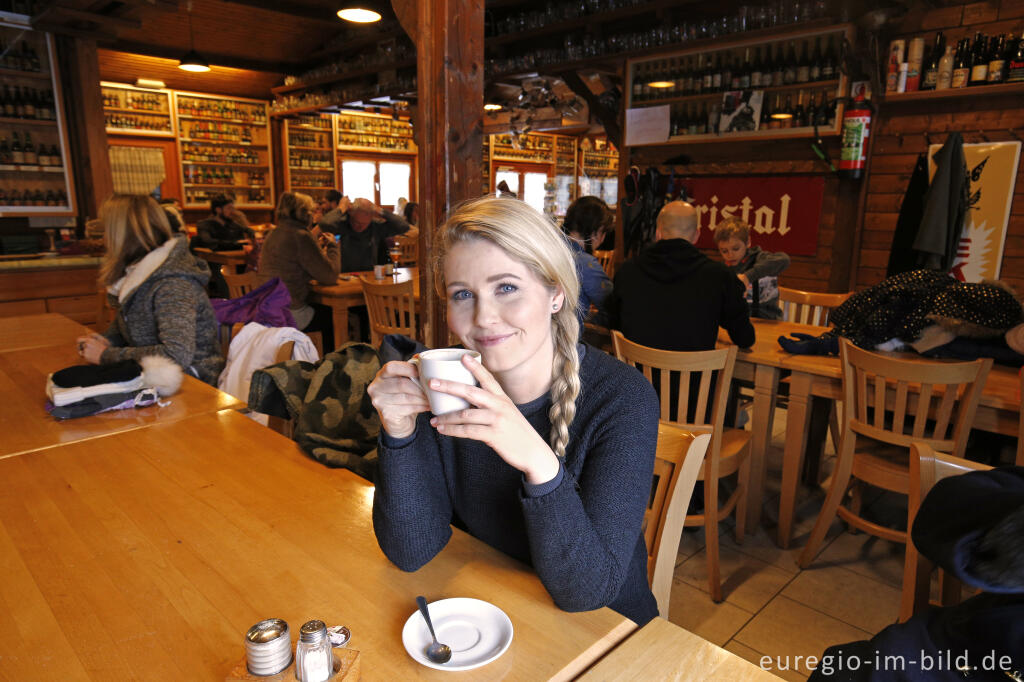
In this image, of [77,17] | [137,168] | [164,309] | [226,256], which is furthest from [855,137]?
[137,168]

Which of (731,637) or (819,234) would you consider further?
(819,234)

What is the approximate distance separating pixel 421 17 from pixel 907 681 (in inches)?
94.5

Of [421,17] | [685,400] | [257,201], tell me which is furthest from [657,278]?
[257,201]

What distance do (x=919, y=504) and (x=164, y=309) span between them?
8.29 feet

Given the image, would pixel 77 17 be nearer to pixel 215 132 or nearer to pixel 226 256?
pixel 226 256

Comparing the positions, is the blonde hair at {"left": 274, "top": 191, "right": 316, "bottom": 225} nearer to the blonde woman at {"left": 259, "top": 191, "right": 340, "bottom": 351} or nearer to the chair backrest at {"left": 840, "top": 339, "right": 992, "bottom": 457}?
the blonde woman at {"left": 259, "top": 191, "right": 340, "bottom": 351}

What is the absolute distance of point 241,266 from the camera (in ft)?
23.1

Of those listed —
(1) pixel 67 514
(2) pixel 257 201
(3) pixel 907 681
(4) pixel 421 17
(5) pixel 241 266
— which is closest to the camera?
(3) pixel 907 681

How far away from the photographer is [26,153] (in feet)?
18.0

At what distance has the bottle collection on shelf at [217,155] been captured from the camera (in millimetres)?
9078

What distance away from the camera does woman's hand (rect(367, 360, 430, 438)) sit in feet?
3.45

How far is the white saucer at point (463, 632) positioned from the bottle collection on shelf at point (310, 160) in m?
10.0

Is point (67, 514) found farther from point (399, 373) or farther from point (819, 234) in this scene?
point (819, 234)

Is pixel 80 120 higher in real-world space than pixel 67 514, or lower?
higher
